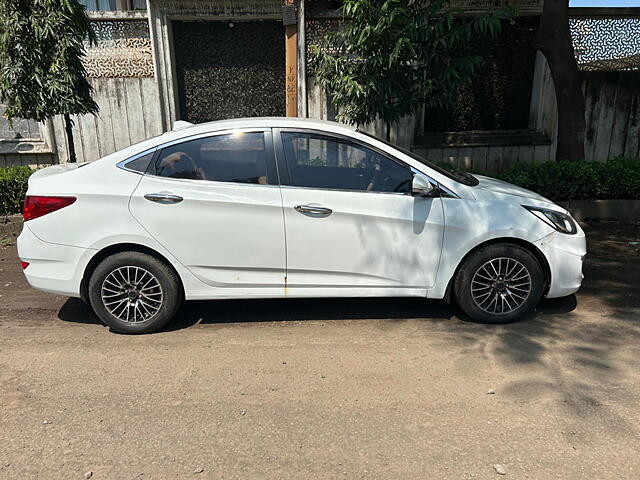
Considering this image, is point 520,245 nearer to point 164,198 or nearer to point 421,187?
point 421,187

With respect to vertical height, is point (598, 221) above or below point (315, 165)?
below

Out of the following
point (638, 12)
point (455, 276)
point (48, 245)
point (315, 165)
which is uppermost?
point (638, 12)

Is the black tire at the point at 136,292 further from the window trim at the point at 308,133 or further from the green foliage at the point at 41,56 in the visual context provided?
the green foliage at the point at 41,56

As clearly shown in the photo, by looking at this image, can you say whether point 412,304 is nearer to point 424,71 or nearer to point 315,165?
point 315,165

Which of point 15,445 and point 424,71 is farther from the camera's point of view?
point 424,71

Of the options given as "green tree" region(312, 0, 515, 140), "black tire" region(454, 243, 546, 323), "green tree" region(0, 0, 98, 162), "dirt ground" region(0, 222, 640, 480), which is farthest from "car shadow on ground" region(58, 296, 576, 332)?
"green tree" region(0, 0, 98, 162)

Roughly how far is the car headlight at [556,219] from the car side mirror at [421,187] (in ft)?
2.72

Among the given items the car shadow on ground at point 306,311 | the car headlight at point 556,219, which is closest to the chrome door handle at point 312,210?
the car shadow on ground at point 306,311

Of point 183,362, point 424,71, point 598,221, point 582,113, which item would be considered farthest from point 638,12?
point 183,362

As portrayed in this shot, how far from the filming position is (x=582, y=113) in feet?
25.1

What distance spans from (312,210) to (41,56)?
4645 mm

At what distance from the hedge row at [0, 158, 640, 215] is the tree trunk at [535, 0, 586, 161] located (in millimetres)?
536

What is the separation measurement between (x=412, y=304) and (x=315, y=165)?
1.62 m

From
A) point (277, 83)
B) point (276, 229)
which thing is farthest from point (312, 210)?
point (277, 83)
